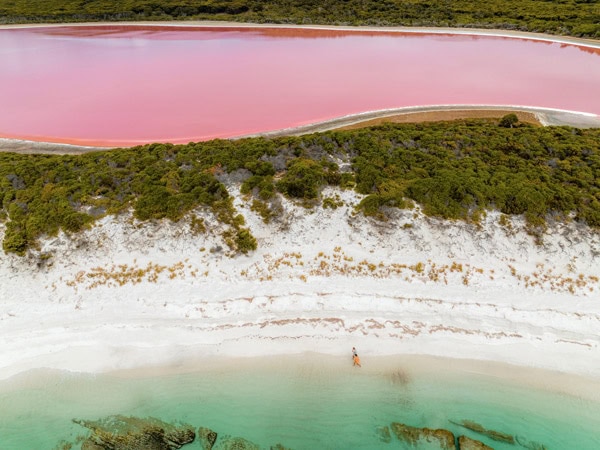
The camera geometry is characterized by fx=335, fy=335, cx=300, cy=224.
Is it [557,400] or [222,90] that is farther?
[222,90]

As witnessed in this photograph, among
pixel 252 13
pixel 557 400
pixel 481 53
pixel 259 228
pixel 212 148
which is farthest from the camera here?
pixel 252 13

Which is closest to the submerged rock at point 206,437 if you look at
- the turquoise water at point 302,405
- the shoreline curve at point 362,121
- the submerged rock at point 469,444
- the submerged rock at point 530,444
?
the turquoise water at point 302,405

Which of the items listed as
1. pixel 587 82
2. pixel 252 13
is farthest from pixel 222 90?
pixel 252 13

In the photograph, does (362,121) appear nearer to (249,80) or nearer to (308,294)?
(249,80)

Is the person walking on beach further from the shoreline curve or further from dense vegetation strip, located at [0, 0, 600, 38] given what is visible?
dense vegetation strip, located at [0, 0, 600, 38]

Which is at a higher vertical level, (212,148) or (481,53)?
(481,53)

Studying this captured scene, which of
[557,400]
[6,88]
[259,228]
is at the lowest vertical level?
[557,400]

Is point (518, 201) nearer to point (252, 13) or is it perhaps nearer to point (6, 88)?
point (6, 88)
